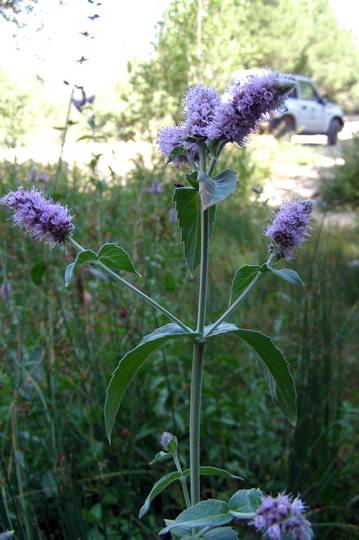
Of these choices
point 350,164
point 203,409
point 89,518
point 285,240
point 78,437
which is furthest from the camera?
point 350,164

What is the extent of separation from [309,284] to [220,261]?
1.70m

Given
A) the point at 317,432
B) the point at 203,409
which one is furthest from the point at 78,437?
the point at 317,432

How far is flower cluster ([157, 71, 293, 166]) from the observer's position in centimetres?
71

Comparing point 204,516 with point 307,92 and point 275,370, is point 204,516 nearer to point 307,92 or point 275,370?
point 275,370

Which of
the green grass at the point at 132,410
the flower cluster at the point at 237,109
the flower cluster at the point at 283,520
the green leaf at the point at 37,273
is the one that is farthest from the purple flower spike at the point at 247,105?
the green leaf at the point at 37,273

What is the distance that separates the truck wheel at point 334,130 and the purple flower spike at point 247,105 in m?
15.6

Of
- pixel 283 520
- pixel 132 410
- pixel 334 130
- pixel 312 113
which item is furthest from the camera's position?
pixel 334 130

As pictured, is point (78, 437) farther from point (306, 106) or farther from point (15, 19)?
point (306, 106)

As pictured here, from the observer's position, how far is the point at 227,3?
5.87 metres

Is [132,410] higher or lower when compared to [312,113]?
lower

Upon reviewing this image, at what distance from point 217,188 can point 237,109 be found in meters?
0.10

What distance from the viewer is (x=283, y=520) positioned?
1.79 ft

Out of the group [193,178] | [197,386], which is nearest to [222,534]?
[197,386]

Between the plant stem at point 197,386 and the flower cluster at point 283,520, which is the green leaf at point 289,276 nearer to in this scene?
the plant stem at point 197,386
